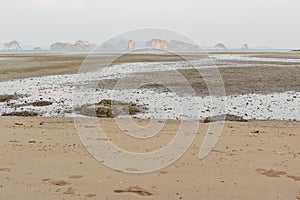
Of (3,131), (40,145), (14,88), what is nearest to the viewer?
(40,145)

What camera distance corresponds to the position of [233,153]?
310 inches

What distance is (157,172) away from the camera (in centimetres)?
670

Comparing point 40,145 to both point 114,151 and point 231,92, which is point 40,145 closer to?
point 114,151

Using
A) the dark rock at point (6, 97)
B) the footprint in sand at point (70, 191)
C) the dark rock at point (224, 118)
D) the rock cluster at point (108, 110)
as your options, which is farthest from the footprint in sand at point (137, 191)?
the dark rock at point (6, 97)

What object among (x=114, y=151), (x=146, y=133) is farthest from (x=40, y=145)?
(x=146, y=133)

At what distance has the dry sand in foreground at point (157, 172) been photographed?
5.73m

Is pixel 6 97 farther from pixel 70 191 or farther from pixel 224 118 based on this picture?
pixel 70 191

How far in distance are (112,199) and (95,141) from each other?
3.46 m

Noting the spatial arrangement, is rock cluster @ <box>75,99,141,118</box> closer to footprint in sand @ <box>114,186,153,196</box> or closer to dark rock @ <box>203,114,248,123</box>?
dark rock @ <box>203,114,248,123</box>

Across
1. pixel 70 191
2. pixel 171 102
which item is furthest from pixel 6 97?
pixel 70 191

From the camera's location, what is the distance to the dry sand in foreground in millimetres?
5727

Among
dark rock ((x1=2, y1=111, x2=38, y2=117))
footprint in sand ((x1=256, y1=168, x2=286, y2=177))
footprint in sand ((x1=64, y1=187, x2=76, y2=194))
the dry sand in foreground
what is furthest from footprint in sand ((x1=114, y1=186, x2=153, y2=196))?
dark rock ((x1=2, y1=111, x2=38, y2=117))

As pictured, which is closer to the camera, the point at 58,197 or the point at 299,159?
the point at 58,197

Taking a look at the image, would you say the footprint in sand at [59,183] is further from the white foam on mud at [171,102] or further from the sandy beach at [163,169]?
the white foam on mud at [171,102]
